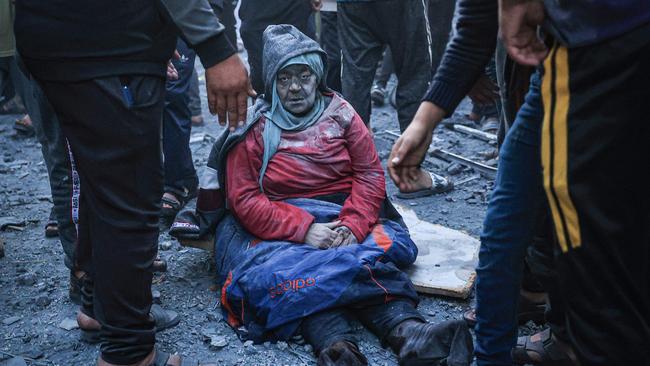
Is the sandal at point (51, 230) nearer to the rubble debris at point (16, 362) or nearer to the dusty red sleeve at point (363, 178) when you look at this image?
the rubble debris at point (16, 362)

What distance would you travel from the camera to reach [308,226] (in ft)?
11.7

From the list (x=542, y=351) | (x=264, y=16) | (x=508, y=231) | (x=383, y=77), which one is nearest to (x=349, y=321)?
(x=542, y=351)

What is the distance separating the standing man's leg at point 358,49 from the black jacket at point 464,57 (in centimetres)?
283

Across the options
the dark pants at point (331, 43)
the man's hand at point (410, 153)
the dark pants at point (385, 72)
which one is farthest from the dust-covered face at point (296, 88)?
the dark pants at point (385, 72)

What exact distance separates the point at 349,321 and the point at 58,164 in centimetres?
155

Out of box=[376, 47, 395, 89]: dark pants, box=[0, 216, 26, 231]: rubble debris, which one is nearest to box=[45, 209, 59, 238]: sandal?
box=[0, 216, 26, 231]: rubble debris

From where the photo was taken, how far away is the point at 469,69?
2436 mm

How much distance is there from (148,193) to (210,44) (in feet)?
1.92

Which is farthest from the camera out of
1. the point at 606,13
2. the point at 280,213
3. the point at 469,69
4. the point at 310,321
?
the point at 280,213

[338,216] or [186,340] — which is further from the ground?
[338,216]

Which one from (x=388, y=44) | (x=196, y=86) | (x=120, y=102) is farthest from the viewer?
(x=196, y=86)

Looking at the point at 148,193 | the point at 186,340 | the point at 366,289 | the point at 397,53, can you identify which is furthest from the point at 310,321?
the point at 397,53

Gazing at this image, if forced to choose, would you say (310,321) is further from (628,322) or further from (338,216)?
(628,322)

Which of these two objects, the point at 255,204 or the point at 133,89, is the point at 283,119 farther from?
the point at 133,89
